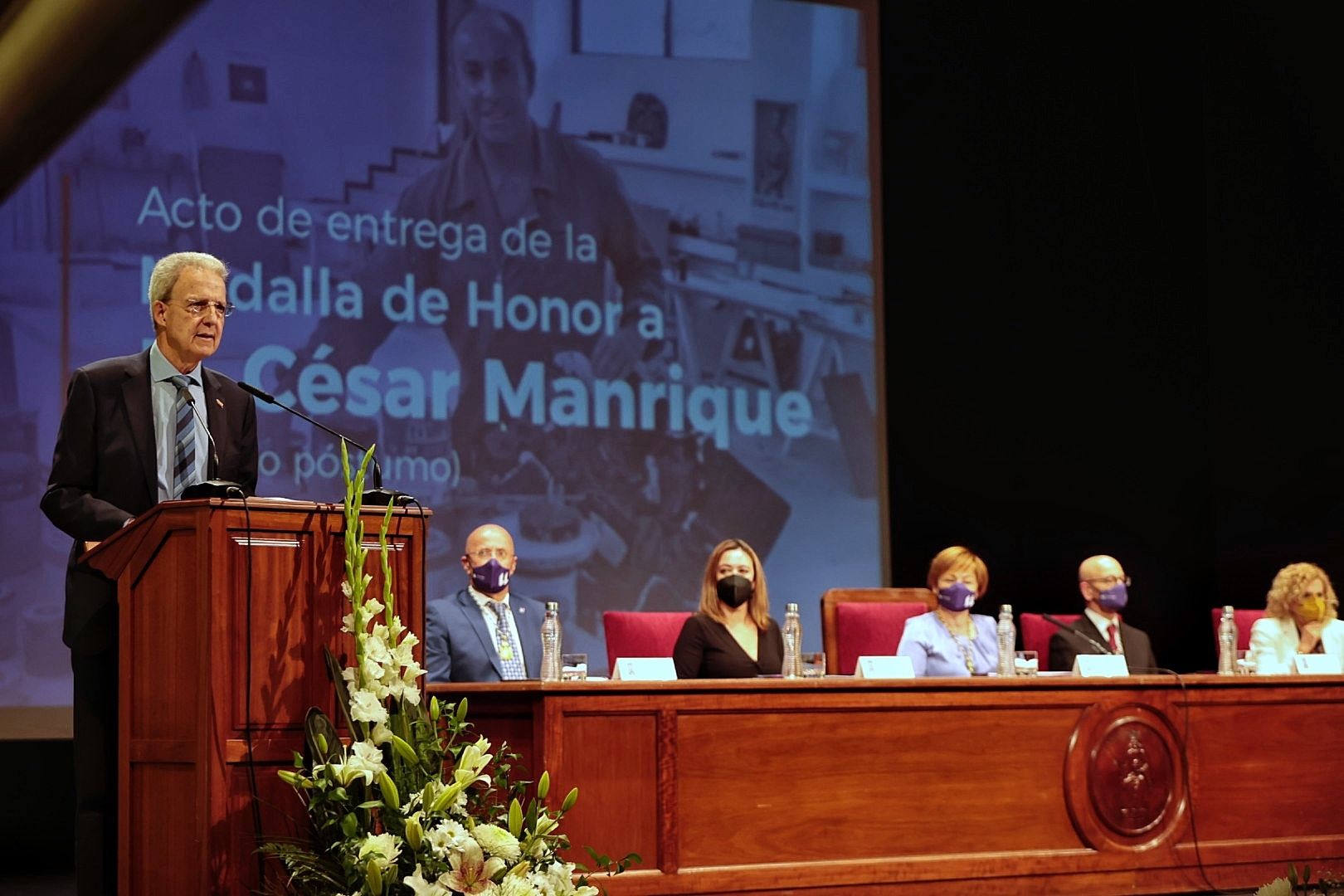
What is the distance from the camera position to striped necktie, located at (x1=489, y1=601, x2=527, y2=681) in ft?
14.8

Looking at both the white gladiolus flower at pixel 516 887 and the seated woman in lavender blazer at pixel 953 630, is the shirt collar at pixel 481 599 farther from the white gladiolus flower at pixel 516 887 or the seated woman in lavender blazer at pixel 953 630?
the white gladiolus flower at pixel 516 887

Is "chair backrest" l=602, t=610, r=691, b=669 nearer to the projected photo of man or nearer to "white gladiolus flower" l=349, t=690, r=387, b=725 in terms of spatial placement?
the projected photo of man

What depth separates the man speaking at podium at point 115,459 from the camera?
2432 millimetres

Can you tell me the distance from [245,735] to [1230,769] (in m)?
2.92

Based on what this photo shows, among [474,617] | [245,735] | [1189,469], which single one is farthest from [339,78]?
[1189,469]

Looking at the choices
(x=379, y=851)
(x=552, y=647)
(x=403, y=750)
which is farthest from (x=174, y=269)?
(x=552, y=647)

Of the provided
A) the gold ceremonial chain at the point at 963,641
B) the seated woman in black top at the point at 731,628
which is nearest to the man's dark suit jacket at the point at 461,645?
the seated woman in black top at the point at 731,628

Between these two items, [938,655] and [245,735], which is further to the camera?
[938,655]

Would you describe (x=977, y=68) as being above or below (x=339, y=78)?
above

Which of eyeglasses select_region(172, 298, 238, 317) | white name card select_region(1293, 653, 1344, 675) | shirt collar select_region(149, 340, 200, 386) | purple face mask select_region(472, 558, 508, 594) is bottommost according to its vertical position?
white name card select_region(1293, 653, 1344, 675)

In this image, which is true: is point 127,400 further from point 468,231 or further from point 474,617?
point 468,231

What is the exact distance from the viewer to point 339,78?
523 cm

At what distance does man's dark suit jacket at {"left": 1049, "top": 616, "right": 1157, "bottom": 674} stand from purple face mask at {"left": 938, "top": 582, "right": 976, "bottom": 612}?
1.08 ft

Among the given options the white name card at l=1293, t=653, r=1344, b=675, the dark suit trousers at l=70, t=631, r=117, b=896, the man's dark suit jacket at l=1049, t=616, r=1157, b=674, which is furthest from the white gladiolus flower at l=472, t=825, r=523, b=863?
the white name card at l=1293, t=653, r=1344, b=675
